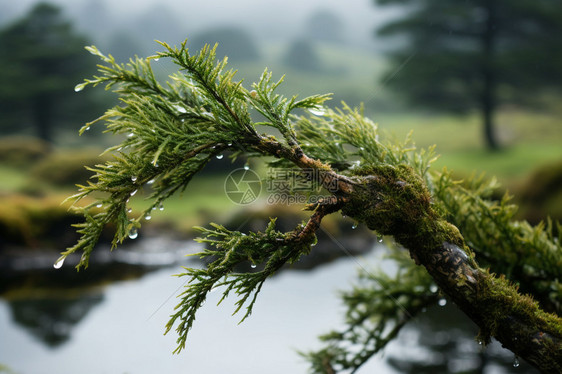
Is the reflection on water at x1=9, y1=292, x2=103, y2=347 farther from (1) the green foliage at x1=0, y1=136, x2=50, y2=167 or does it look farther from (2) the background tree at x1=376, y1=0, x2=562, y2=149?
(2) the background tree at x1=376, y1=0, x2=562, y2=149

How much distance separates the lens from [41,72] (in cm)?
794

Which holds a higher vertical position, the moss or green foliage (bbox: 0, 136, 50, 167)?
the moss

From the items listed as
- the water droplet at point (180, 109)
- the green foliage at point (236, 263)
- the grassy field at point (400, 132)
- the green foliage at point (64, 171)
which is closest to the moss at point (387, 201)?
the green foliage at point (236, 263)

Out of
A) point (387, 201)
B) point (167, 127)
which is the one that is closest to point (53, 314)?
point (167, 127)

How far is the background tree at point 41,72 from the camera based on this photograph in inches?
303

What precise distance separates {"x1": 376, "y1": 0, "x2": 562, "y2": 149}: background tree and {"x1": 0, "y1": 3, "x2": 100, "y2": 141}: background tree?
657 cm

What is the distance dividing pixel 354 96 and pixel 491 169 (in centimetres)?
442

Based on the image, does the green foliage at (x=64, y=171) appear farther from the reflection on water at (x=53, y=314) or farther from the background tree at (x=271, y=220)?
the background tree at (x=271, y=220)

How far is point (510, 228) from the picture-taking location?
3.59 feet

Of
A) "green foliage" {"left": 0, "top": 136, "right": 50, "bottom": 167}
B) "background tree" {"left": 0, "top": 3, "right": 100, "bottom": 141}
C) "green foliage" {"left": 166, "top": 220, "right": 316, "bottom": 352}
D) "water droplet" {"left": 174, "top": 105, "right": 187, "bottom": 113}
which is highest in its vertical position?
"water droplet" {"left": 174, "top": 105, "right": 187, "bottom": 113}

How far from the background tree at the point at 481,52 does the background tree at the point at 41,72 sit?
6566mm

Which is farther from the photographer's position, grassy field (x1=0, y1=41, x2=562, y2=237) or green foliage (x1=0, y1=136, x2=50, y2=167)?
green foliage (x1=0, y1=136, x2=50, y2=167)

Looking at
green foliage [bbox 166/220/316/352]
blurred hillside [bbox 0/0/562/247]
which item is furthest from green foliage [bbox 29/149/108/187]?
green foliage [bbox 166/220/316/352]

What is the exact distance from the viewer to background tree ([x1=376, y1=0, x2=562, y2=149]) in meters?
8.16
